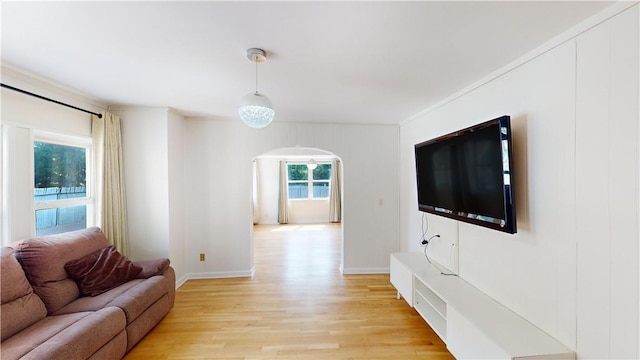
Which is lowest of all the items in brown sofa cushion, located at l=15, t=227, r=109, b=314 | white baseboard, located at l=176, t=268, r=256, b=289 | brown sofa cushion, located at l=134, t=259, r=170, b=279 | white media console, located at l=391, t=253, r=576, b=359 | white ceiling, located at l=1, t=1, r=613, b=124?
white baseboard, located at l=176, t=268, r=256, b=289

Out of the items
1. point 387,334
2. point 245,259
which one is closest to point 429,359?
point 387,334

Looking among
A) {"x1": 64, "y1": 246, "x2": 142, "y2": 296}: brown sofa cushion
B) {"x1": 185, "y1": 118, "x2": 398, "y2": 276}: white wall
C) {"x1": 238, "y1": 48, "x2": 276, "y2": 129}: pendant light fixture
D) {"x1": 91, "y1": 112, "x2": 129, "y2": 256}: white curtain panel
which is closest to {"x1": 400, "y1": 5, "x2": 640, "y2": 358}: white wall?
{"x1": 238, "y1": 48, "x2": 276, "y2": 129}: pendant light fixture

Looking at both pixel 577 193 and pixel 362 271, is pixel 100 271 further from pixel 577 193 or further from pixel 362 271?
pixel 577 193

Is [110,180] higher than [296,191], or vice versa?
[110,180]

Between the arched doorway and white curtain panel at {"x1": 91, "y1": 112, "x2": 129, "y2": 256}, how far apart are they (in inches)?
209

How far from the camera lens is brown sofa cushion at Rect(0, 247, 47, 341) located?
5.65 feet

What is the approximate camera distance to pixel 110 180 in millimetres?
3037

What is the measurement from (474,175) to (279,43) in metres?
1.77

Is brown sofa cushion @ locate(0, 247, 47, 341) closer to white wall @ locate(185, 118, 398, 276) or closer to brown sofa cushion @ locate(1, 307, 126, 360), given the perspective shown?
brown sofa cushion @ locate(1, 307, 126, 360)

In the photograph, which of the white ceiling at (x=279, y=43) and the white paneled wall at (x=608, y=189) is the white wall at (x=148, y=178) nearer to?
the white ceiling at (x=279, y=43)

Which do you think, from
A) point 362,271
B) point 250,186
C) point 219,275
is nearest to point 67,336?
point 219,275

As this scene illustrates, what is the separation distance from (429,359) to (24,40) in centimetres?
370

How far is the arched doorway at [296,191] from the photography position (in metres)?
8.60

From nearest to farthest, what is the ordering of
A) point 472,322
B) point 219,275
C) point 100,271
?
point 472,322 → point 100,271 → point 219,275
